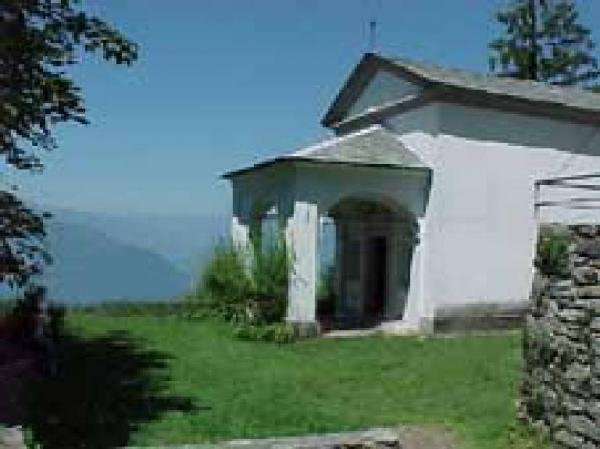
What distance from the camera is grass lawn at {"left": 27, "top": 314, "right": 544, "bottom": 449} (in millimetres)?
12227

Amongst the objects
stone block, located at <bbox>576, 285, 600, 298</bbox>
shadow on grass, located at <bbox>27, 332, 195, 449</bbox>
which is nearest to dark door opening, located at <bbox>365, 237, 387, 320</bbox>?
shadow on grass, located at <bbox>27, 332, 195, 449</bbox>

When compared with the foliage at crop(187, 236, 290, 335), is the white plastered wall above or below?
above

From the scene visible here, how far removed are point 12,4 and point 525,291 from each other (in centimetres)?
1469

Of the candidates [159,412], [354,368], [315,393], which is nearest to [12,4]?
[159,412]

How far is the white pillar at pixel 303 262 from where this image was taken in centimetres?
2077

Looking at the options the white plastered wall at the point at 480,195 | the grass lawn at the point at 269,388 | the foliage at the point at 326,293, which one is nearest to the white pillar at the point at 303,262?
the grass lawn at the point at 269,388

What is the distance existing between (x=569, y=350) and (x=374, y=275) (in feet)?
45.5

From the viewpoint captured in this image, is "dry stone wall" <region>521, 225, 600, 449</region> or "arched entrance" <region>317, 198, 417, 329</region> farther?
"arched entrance" <region>317, 198, 417, 329</region>

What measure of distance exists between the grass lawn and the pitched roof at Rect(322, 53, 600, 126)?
5.67 metres

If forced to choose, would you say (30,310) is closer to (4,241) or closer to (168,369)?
(168,369)

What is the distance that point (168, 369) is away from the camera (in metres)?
16.6

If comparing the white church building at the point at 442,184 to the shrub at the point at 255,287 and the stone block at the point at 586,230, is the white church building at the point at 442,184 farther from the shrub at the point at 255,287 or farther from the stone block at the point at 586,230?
the stone block at the point at 586,230

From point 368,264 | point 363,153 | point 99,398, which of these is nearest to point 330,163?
point 363,153

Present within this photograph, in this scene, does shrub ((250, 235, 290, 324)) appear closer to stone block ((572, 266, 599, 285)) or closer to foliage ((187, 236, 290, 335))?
foliage ((187, 236, 290, 335))
